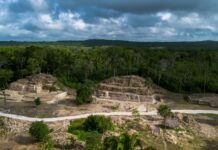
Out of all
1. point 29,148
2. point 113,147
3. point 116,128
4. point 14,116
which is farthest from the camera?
point 14,116

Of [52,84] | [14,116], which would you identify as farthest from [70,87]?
[14,116]

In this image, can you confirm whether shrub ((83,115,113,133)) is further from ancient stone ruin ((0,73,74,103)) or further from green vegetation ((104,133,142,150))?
ancient stone ruin ((0,73,74,103))

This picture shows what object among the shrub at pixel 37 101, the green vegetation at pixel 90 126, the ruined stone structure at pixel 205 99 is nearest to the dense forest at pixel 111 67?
the ruined stone structure at pixel 205 99

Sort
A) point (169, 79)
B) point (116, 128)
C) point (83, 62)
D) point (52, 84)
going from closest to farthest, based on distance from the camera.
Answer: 1. point (116, 128)
2. point (52, 84)
3. point (169, 79)
4. point (83, 62)

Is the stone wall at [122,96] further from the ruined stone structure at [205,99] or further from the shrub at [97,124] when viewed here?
the shrub at [97,124]

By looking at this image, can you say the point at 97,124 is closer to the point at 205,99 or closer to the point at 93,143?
the point at 93,143

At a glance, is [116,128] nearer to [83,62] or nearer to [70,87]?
[70,87]
